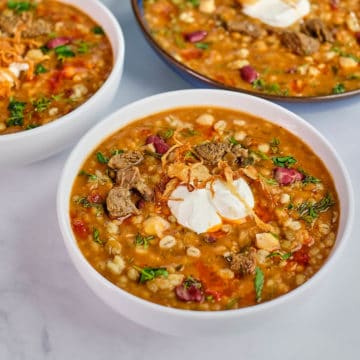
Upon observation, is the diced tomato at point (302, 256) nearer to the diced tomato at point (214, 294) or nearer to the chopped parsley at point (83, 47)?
the diced tomato at point (214, 294)

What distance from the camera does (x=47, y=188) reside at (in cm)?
374

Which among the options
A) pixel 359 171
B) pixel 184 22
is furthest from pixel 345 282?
pixel 184 22

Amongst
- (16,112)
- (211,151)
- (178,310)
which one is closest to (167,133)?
(211,151)

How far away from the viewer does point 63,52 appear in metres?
4.05

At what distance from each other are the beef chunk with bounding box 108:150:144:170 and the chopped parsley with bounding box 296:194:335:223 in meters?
0.82

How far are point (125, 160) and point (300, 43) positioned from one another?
1493 mm

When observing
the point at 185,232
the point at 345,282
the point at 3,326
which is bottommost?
the point at 3,326

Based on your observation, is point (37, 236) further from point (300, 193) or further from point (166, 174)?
point (300, 193)

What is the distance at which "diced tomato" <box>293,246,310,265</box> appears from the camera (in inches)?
120

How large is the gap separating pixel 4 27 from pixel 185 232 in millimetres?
1911

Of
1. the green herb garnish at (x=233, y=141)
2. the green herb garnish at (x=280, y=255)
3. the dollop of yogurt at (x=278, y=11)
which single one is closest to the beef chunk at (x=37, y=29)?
the dollop of yogurt at (x=278, y=11)

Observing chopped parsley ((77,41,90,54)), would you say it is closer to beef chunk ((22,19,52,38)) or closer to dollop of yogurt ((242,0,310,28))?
beef chunk ((22,19,52,38))

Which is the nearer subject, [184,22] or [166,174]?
[166,174]

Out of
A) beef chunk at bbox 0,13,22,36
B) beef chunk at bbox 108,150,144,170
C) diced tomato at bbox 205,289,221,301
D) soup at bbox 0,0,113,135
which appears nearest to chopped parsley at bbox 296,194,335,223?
diced tomato at bbox 205,289,221,301
